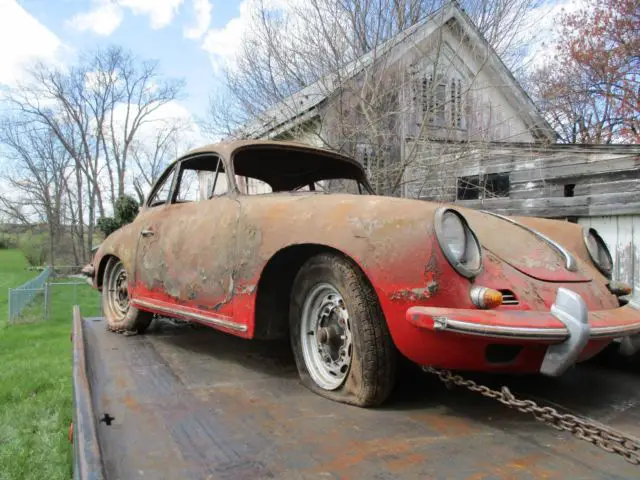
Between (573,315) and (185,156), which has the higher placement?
(185,156)

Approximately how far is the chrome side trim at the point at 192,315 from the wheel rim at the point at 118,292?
602mm

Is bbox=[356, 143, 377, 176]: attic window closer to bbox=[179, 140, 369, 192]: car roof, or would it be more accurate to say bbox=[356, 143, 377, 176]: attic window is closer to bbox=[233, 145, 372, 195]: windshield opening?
bbox=[233, 145, 372, 195]: windshield opening

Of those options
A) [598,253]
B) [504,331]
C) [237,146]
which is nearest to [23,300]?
[237,146]

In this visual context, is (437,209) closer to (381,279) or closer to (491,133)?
(381,279)

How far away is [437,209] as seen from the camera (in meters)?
2.26

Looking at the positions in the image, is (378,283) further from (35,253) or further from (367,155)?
(35,253)

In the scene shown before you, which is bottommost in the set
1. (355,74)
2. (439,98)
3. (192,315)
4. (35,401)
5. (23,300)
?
(35,401)

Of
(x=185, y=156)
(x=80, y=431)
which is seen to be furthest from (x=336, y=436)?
(x=185, y=156)

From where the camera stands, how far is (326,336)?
102 inches

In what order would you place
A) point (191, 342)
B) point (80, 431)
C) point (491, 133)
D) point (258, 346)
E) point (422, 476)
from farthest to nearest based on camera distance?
point (491, 133)
point (191, 342)
point (258, 346)
point (80, 431)
point (422, 476)

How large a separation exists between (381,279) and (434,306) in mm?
256

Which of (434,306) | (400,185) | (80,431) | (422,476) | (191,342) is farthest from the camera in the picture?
(400,185)

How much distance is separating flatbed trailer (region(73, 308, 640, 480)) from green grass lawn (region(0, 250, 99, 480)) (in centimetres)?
111

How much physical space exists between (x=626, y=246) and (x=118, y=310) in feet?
A: 19.8
